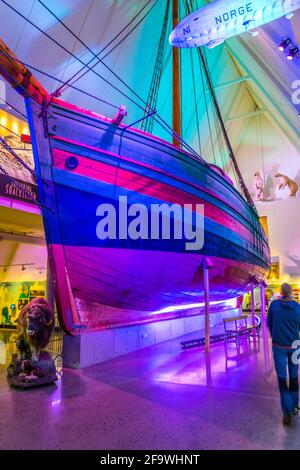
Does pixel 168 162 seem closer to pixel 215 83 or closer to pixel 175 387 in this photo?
pixel 175 387

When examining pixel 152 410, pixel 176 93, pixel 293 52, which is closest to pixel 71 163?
pixel 152 410

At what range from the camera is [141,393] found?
10.8ft

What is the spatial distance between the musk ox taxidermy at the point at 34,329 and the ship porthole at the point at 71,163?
163cm

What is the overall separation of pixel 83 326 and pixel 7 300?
7860 millimetres

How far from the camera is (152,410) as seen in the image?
2781mm

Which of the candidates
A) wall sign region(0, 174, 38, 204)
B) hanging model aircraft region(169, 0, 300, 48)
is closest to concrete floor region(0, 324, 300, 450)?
wall sign region(0, 174, 38, 204)

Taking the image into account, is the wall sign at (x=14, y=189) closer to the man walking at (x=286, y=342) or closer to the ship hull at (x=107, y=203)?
the ship hull at (x=107, y=203)

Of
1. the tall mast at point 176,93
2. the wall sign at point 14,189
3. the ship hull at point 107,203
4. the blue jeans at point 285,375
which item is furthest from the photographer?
Result: the tall mast at point 176,93

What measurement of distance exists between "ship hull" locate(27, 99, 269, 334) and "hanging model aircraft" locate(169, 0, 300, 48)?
2.66 metres

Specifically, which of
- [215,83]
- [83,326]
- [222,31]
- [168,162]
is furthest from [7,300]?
[215,83]

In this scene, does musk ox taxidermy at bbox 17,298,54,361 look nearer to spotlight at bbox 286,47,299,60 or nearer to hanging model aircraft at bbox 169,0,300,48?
hanging model aircraft at bbox 169,0,300,48

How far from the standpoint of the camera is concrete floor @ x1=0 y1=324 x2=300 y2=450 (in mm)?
2174

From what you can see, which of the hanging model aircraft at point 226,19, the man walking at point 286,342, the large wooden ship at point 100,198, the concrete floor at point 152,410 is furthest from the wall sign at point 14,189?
the man walking at point 286,342

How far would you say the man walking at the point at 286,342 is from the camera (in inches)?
100
